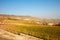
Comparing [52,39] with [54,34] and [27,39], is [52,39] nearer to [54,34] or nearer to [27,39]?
[54,34]

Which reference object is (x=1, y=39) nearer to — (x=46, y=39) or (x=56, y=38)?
(x=46, y=39)

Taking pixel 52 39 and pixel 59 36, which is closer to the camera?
pixel 52 39

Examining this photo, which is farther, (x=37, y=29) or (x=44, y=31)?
(x=37, y=29)

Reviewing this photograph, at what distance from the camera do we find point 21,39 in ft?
23.9

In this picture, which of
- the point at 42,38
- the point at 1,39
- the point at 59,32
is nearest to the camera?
the point at 1,39

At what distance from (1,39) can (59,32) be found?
3.89 metres

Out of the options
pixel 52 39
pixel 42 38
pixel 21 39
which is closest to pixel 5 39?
pixel 21 39

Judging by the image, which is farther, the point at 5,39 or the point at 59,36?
the point at 59,36

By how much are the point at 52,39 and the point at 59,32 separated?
1.31 metres

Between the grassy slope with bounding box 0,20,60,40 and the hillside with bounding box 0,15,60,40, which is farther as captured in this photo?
the hillside with bounding box 0,15,60,40

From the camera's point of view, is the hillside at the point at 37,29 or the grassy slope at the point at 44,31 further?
the hillside at the point at 37,29

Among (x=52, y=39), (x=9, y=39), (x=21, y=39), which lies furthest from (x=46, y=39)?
(x=9, y=39)

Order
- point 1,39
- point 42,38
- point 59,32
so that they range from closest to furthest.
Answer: point 1,39 → point 42,38 → point 59,32

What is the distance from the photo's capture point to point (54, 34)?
805 centimetres
